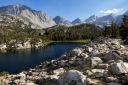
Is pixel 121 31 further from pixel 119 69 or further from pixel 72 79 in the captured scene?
pixel 72 79

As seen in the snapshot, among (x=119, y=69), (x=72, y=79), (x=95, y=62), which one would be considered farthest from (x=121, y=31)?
(x=72, y=79)

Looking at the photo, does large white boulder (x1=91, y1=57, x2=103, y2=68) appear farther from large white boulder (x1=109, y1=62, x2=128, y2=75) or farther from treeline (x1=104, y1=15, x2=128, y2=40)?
treeline (x1=104, y1=15, x2=128, y2=40)

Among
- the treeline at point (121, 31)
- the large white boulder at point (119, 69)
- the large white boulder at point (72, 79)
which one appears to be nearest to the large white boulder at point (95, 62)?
the large white boulder at point (119, 69)

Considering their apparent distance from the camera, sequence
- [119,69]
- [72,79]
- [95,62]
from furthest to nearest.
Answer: [95,62]
[119,69]
[72,79]

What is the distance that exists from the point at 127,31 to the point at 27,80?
5318cm

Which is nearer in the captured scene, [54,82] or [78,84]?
[78,84]

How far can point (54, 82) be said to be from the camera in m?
20.5

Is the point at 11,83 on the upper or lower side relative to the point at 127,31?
lower

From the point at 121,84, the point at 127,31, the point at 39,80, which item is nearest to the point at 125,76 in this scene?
the point at 121,84

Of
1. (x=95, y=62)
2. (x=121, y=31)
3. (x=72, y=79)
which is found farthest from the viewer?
(x=121, y=31)

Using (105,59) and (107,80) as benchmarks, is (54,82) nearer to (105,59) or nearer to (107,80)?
(107,80)

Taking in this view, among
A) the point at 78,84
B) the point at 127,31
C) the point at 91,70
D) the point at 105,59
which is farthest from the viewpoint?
the point at 127,31

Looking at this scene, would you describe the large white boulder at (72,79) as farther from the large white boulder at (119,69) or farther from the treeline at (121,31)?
the treeline at (121,31)

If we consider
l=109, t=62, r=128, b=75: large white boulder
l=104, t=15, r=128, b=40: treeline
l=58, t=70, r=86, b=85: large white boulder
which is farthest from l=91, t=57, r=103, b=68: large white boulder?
l=104, t=15, r=128, b=40: treeline
